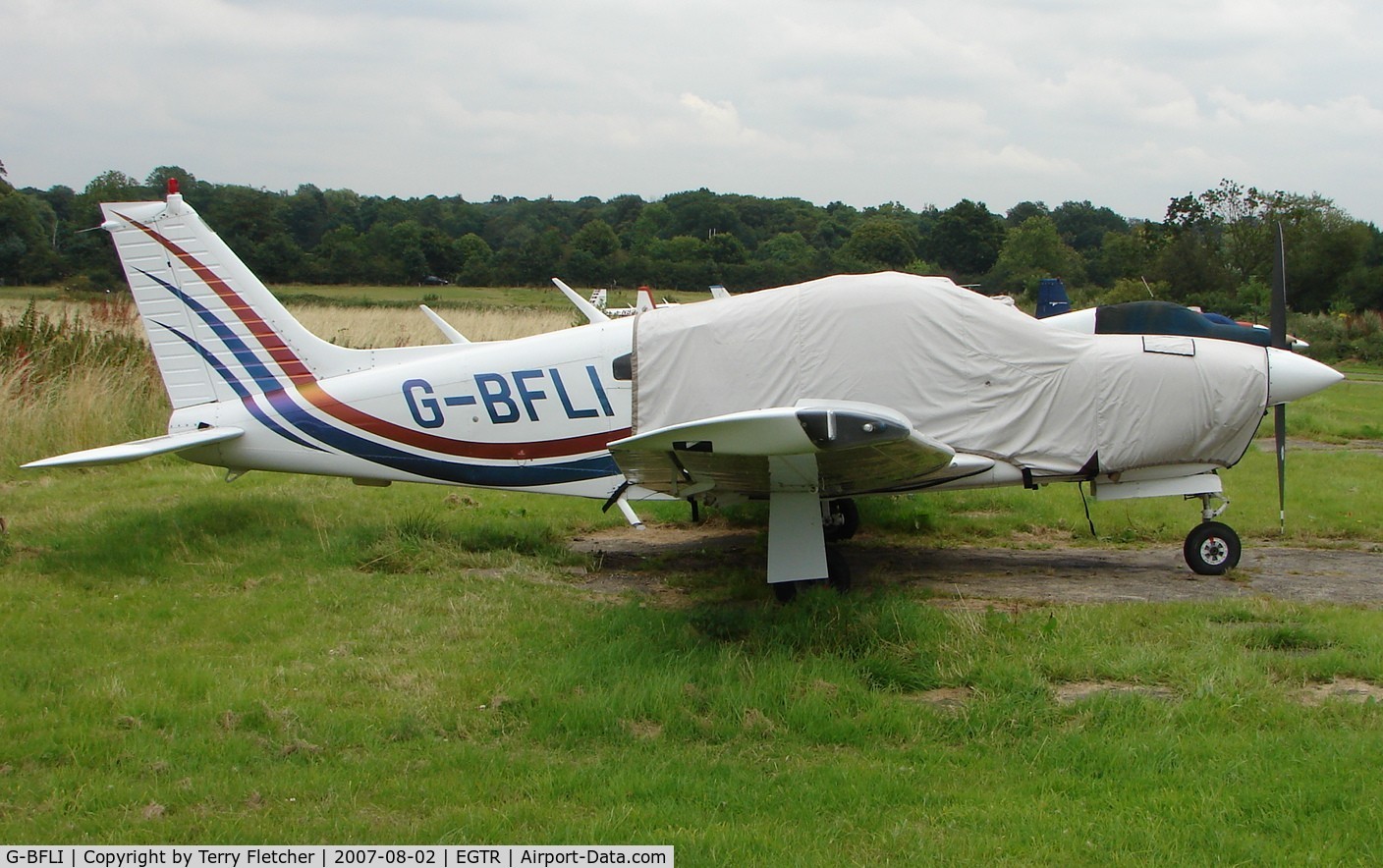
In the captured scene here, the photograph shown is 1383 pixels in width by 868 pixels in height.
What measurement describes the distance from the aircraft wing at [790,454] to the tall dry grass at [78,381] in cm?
857

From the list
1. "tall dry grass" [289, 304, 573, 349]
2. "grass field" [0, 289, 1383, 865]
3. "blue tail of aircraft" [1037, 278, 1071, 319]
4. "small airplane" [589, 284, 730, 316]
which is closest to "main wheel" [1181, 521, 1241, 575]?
"grass field" [0, 289, 1383, 865]

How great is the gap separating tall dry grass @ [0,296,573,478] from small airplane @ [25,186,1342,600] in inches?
174

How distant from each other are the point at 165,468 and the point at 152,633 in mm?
6465

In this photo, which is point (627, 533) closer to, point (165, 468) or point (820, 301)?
point (820, 301)

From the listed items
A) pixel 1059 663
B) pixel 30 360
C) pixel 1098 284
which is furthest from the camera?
pixel 1098 284

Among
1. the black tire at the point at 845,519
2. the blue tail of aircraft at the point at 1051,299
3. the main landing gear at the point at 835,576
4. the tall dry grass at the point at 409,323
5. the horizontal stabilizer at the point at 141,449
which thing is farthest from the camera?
the tall dry grass at the point at 409,323

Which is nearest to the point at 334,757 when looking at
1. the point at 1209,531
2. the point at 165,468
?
the point at 1209,531

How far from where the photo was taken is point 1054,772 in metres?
4.26

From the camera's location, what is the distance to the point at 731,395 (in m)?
7.38

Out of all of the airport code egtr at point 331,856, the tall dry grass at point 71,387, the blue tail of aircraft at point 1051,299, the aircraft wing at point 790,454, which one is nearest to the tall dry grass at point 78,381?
the tall dry grass at point 71,387

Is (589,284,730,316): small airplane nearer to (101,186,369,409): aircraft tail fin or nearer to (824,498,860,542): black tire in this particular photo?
(824,498,860,542): black tire

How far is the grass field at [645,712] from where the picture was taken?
12.7 feet

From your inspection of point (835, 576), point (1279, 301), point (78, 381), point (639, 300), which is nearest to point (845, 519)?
point (835, 576)

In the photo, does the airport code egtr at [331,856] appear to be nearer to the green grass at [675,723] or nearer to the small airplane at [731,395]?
the green grass at [675,723]
